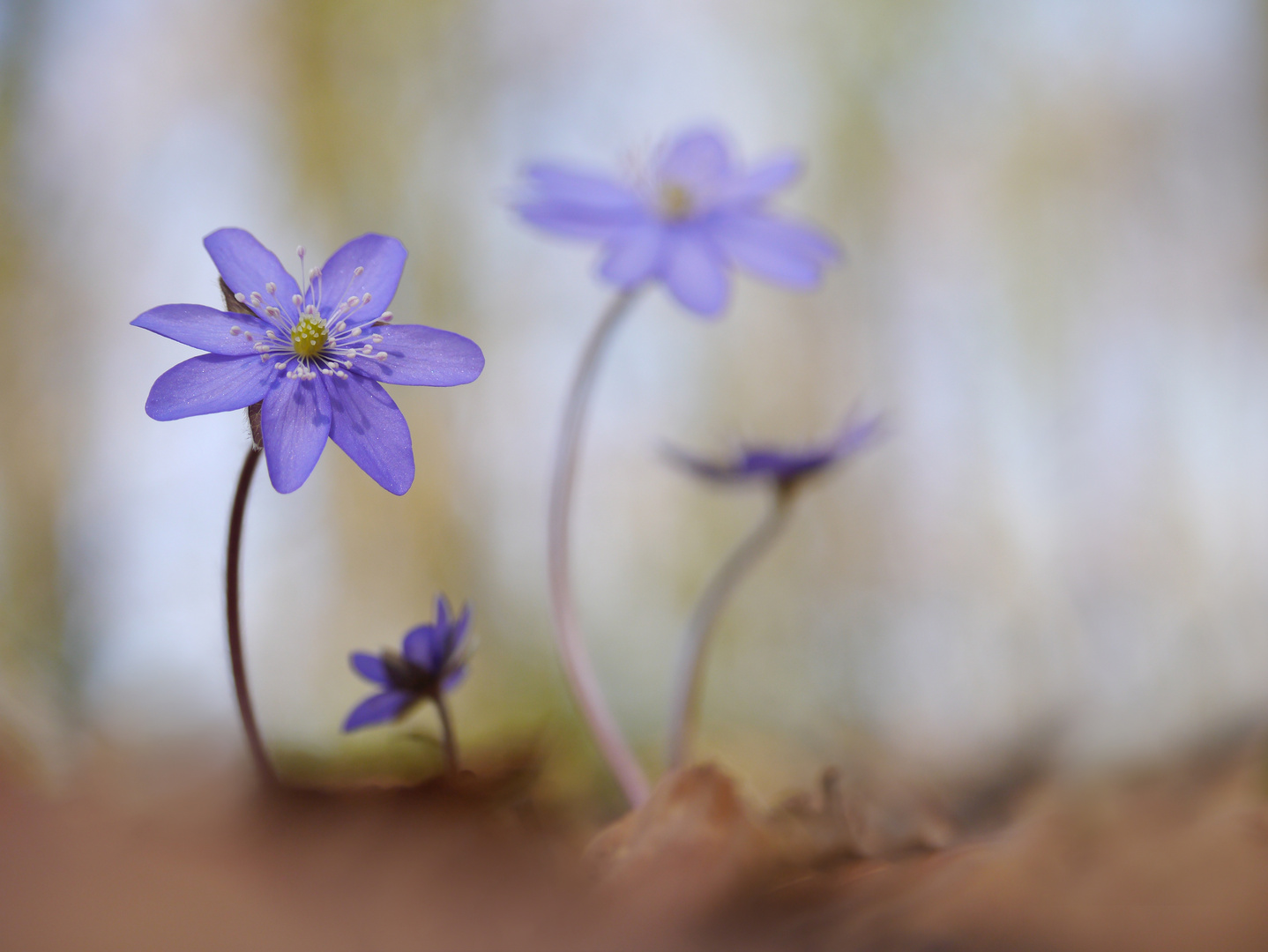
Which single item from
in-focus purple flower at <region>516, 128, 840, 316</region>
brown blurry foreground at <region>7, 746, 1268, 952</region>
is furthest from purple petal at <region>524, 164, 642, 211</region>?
brown blurry foreground at <region>7, 746, 1268, 952</region>

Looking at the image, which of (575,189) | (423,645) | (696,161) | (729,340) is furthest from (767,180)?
(729,340)

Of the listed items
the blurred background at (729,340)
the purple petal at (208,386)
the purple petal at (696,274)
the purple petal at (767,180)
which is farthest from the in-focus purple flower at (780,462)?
the blurred background at (729,340)

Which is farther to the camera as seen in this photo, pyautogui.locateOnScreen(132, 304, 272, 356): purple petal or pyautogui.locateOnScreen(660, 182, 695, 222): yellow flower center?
pyautogui.locateOnScreen(660, 182, 695, 222): yellow flower center

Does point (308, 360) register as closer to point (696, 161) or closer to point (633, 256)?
point (633, 256)

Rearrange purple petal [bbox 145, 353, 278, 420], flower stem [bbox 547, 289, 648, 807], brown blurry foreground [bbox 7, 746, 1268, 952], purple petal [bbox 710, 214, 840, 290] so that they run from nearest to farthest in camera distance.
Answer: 1. brown blurry foreground [bbox 7, 746, 1268, 952]
2. purple petal [bbox 145, 353, 278, 420]
3. flower stem [bbox 547, 289, 648, 807]
4. purple petal [bbox 710, 214, 840, 290]

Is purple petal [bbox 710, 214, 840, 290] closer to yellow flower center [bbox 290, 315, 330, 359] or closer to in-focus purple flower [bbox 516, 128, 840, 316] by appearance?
in-focus purple flower [bbox 516, 128, 840, 316]

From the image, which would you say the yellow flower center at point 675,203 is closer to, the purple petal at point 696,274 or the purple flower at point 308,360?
the purple petal at point 696,274
